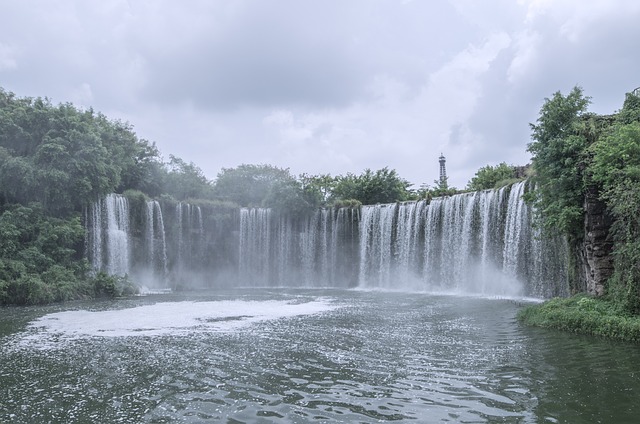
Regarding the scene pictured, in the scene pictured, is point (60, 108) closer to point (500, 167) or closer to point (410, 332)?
point (410, 332)

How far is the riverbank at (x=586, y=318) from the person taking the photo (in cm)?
1428

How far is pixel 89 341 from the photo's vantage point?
49.9 feet

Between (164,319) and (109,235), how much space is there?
64.2ft

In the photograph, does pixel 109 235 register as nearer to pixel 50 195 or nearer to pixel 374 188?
pixel 50 195

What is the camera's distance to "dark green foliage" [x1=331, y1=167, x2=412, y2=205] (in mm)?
53531

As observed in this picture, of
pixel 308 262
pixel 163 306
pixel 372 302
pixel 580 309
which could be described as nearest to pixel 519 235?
pixel 372 302

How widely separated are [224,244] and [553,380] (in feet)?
124

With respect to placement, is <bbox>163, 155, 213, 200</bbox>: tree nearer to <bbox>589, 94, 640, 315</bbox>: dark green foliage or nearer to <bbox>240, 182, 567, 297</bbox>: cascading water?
<bbox>240, 182, 567, 297</bbox>: cascading water

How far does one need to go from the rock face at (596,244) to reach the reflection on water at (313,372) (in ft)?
11.1

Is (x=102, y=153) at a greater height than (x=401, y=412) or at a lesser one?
greater

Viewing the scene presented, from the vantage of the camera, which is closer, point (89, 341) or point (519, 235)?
point (89, 341)

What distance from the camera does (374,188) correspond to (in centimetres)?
5341

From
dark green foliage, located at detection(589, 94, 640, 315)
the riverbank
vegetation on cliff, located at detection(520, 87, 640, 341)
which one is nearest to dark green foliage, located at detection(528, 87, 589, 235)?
vegetation on cliff, located at detection(520, 87, 640, 341)

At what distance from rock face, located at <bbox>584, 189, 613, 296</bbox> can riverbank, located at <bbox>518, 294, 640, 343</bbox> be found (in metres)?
0.74
